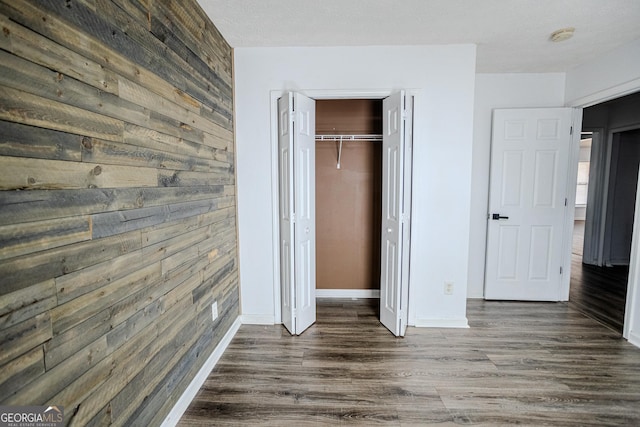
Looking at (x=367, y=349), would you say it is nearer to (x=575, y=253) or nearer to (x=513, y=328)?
(x=513, y=328)

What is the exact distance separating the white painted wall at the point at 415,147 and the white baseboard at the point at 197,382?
1.38 feet

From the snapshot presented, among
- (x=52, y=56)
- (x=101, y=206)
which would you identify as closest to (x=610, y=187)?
(x=101, y=206)

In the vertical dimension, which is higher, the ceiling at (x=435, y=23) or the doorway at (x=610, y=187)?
the ceiling at (x=435, y=23)

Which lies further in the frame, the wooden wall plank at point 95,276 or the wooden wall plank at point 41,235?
the wooden wall plank at point 95,276

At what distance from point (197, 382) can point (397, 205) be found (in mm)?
1996

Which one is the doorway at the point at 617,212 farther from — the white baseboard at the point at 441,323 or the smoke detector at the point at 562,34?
the smoke detector at the point at 562,34

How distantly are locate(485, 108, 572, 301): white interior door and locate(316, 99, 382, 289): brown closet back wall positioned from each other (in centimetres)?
131

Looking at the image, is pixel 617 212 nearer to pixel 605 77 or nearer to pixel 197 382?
pixel 605 77

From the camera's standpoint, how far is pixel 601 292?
356 centimetres

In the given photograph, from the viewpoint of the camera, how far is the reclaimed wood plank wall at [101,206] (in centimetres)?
83

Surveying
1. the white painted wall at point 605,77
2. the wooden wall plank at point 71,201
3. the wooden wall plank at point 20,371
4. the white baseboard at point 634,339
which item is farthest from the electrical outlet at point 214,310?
the white painted wall at point 605,77

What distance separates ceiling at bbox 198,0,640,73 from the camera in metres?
1.98

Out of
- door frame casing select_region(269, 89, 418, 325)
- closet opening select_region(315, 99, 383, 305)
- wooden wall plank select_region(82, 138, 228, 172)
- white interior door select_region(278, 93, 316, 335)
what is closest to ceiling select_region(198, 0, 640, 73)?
door frame casing select_region(269, 89, 418, 325)

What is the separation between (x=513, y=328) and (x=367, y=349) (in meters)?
1.45
